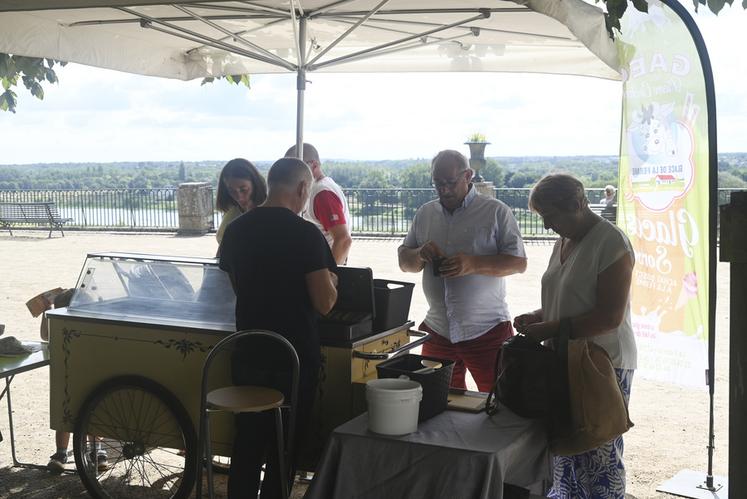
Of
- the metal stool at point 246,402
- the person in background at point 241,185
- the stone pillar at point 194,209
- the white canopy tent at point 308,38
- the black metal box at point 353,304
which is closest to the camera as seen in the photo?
the metal stool at point 246,402

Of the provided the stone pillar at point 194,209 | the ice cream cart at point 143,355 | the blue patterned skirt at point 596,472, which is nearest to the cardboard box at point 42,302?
the ice cream cart at point 143,355

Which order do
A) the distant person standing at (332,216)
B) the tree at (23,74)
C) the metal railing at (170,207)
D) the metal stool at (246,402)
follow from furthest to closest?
the metal railing at (170,207)
the tree at (23,74)
the distant person standing at (332,216)
the metal stool at (246,402)

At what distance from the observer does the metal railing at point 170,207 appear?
1933 centimetres

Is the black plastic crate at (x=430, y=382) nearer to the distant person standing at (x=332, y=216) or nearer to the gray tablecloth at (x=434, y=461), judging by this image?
the gray tablecloth at (x=434, y=461)

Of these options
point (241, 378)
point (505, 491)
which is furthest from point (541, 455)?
point (241, 378)

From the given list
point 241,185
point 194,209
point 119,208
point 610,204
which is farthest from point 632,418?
point 119,208

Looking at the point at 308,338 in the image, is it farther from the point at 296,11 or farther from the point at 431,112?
the point at 431,112

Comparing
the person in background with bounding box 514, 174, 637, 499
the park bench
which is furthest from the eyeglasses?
the park bench

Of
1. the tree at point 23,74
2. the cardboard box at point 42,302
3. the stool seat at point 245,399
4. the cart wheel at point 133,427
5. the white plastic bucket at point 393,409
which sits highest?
the tree at point 23,74

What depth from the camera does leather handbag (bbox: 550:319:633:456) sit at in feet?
8.97

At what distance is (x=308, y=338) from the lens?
3.16 metres

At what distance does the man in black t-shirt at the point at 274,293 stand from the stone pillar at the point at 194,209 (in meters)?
15.5

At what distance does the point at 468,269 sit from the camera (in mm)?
3924

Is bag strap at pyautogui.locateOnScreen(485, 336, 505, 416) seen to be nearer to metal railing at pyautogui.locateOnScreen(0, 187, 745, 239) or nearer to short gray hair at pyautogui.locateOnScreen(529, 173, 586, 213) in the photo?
short gray hair at pyautogui.locateOnScreen(529, 173, 586, 213)
